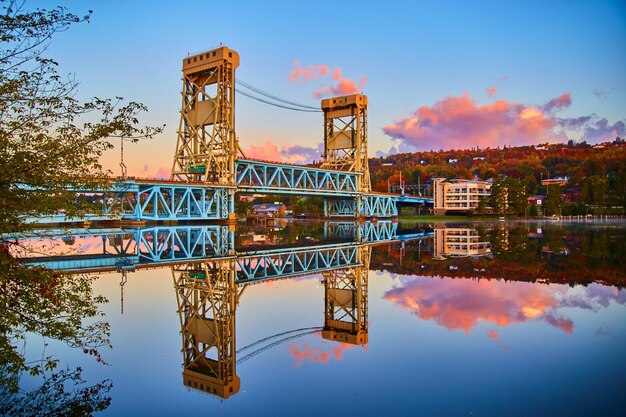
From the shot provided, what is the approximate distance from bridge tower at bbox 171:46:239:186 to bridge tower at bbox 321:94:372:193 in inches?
941

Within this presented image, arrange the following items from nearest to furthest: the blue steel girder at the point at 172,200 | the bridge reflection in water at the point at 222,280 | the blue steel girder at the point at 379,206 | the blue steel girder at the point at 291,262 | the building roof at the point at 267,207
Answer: the bridge reflection in water at the point at 222,280 < the blue steel girder at the point at 291,262 < the blue steel girder at the point at 172,200 < the blue steel girder at the point at 379,206 < the building roof at the point at 267,207

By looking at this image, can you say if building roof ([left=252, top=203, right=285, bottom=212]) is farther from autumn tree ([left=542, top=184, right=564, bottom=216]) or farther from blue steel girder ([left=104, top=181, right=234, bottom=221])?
blue steel girder ([left=104, top=181, right=234, bottom=221])

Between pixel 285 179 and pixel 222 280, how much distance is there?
45.8m

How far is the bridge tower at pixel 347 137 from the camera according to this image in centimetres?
7000

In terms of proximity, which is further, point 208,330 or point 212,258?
point 212,258

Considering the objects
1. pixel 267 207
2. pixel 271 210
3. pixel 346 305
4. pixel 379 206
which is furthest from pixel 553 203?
pixel 346 305

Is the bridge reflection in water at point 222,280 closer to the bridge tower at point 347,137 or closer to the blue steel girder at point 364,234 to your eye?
the blue steel girder at point 364,234

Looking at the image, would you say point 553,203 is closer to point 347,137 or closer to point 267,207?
point 347,137

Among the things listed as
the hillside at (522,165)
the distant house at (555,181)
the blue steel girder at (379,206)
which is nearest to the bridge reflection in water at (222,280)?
the blue steel girder at (379,206)

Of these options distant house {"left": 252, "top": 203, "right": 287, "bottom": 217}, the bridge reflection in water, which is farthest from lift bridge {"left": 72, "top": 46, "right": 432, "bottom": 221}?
distant house {"left": 252, "top": 203, "right": 287, "bottom": 217}

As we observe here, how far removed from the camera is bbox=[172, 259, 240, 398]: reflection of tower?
Result: 22.5 feet

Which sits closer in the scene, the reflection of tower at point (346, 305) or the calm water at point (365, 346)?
the calm water at point (365, 346)

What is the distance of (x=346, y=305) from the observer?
11.4 metres

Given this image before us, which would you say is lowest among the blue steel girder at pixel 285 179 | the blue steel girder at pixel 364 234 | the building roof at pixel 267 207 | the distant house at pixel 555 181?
the blue steel girder at pixel 364 234
